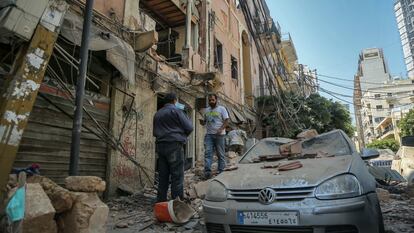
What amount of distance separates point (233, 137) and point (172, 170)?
21.3 feet

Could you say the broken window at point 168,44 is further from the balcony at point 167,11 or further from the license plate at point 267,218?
the license plate at point 267,218

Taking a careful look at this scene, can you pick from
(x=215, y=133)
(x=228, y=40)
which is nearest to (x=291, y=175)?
(x=215, y=133)

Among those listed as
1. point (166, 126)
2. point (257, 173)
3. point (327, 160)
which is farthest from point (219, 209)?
point (166, 126)

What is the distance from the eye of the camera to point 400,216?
5195 millimetres

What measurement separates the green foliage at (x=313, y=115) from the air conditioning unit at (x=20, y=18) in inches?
570

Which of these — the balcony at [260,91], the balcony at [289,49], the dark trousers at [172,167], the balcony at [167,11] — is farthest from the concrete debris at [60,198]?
the balcony at [289,49]

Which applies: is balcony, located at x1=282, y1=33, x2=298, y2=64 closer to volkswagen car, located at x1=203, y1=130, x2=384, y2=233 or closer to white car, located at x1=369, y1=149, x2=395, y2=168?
white car, located at x1=369, y1=149, x2=395, y2=168

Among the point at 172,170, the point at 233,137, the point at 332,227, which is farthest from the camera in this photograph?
the point at 233,137

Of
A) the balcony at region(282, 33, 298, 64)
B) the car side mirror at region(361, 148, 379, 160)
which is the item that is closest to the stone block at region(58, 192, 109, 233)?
the car side mirror at region(361, 148, 379, 160)

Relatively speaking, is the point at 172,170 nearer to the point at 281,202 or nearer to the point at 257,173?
the point at 257,173

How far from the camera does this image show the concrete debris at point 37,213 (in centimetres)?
289

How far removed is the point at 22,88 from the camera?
3846mm

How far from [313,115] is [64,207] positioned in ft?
56.7

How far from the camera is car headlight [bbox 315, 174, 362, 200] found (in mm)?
3035
